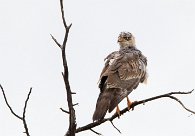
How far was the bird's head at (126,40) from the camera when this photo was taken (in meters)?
13.7

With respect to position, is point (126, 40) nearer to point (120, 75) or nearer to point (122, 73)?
point (122, 73)

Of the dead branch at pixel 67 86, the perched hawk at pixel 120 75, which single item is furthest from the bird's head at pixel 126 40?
the dead branch at pixel 67 86

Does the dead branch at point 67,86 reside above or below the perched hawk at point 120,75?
above

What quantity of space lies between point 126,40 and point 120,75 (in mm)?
2922

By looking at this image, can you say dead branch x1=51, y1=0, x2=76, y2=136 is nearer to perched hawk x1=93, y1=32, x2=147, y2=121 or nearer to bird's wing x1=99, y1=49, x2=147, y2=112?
perched hawk x1=93, y1=32, x2=147, y2=121

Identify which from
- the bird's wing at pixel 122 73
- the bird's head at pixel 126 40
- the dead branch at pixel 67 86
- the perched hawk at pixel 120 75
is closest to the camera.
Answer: the dead branch at pixel 67 86

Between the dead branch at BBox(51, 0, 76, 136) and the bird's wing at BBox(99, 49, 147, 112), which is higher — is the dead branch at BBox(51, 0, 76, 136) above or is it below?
above

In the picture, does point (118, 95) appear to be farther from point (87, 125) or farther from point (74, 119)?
point (74, 119)

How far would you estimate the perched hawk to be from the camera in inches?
363

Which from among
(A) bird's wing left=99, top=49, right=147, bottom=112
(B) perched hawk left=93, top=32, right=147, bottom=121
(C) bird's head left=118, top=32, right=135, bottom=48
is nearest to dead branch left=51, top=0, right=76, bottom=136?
(B) perched hawk left=93, top=32, right=147, bottom=121

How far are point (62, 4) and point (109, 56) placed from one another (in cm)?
626

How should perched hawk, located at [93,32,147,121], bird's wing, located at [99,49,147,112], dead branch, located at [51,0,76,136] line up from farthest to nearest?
bird's wing, located at [99,49,147,112] → perched hawk, located at [93,32,147,121] → dead branch, located at [51,0,76,136]

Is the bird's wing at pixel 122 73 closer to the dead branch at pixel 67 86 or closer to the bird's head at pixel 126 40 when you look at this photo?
the bird's head at pixel 126 40

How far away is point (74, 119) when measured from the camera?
247 inches
